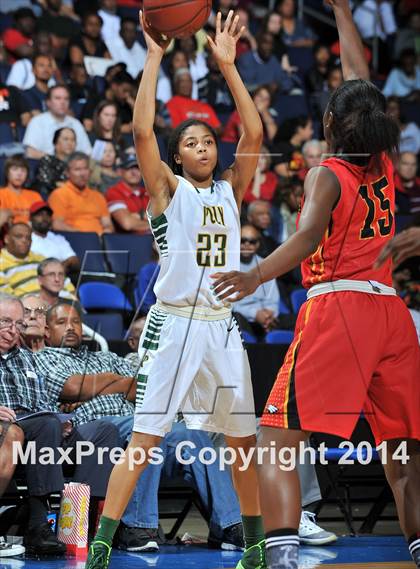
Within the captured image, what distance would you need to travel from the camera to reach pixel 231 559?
5016 millimetres

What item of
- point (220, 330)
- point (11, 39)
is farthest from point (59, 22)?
point (220, 330)

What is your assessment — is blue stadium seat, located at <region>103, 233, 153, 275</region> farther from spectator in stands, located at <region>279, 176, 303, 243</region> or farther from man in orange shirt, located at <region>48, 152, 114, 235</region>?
spectator in stands, located at <region>279, 176, 303, 243</region>

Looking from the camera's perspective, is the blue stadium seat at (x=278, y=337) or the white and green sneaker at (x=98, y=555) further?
the blue stadium seat at (x=278, y=337)

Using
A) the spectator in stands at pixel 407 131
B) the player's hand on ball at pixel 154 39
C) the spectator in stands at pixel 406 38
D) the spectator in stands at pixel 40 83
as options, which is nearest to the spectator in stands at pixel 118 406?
the player's hand on ball at pixel 154 39

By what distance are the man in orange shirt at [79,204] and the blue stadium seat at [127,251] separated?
362mm

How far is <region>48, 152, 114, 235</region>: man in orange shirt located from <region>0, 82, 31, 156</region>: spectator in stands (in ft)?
2.23

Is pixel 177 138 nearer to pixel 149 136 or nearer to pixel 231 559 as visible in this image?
pixel 149 136

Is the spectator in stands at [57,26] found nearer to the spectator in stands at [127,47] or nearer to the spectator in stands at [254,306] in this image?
the spectator in stands at [127,47]

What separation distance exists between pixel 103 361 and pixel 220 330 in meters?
1.78

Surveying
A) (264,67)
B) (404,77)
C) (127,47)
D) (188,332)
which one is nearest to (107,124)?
(127,47)

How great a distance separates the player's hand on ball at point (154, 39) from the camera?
4367mm

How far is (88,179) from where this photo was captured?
8.72 m

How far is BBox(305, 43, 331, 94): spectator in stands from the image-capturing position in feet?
38.4

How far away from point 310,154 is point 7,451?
5.02 metres
